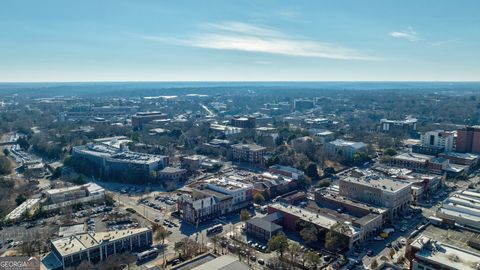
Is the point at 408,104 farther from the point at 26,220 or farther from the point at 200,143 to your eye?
the point at 26,220

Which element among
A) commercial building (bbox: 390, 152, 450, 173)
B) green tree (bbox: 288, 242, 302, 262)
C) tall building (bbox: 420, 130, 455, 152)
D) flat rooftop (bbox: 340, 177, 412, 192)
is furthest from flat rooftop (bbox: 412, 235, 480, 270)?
tall building (bbox: 420, 130, 455, 152)

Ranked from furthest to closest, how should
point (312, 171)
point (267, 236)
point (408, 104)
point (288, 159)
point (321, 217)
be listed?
point (408, 104)
point (288, 159)
point (312, 171)
point (321, 217)
point (267, 236)

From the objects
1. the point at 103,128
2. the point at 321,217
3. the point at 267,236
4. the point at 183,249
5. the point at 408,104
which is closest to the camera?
the point at 183,249

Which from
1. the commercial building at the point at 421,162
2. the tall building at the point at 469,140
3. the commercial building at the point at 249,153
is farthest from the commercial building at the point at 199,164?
the tall building at the point at 469,140

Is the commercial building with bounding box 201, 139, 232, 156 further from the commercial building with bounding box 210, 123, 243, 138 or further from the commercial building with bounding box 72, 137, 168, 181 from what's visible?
the commercial building with bounding box 72, 137, 168, 181

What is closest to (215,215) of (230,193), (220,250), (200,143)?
(230,193)

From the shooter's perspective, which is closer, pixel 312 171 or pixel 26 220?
pixel 26 220
